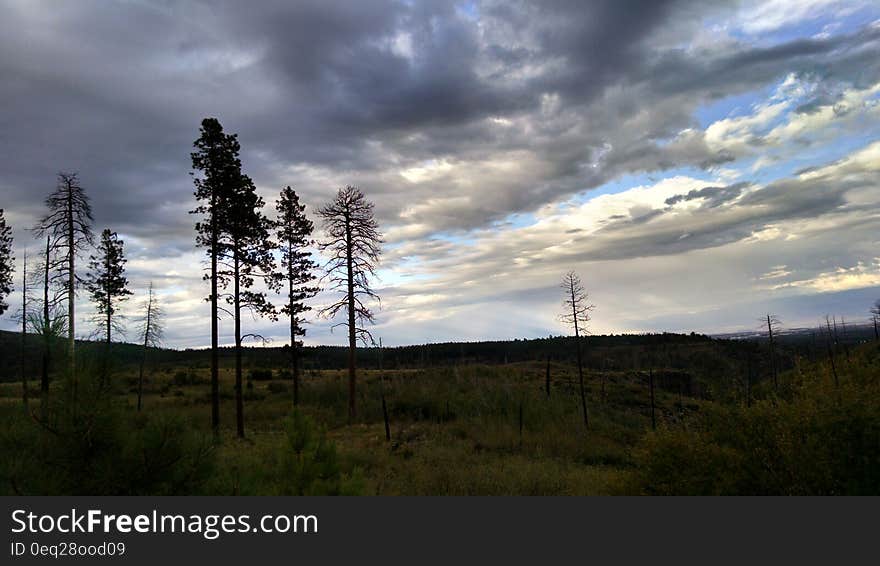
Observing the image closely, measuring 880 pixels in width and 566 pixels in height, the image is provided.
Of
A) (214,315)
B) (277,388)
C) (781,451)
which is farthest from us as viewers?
(277,388)

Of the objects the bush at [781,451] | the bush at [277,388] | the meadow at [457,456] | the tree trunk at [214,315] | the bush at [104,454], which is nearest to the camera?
the bush at [104,454]

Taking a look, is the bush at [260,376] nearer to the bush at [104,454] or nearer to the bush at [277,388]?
the bush at [277,388]

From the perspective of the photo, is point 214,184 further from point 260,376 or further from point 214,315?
point 260,376

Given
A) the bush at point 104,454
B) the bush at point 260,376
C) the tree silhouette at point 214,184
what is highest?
the tree silhouette at point 214,184

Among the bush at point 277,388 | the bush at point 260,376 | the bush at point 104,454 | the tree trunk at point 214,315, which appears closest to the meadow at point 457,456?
the bush at point 104,454

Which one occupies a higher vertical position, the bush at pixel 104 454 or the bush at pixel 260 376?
the bush at pixel 104 454

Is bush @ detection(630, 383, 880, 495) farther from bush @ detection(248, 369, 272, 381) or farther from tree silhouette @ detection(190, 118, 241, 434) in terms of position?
bush @ detection(248, 369, 272, 381)

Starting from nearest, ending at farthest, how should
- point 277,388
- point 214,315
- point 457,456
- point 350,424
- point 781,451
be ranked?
point 781,451 → point 457,456 → point 214,315 → point 350,424 → point 277,388

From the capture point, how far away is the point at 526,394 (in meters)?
35.7

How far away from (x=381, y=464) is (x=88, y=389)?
14.5 metres

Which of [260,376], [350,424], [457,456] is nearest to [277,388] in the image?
[260,376]

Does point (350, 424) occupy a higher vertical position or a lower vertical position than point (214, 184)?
lower

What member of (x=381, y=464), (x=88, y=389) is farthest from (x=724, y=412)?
(x=381, y=464)

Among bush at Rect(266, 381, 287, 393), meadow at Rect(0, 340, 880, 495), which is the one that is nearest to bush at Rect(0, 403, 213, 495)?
meadow at Rect(0, 340, 880, 495)
